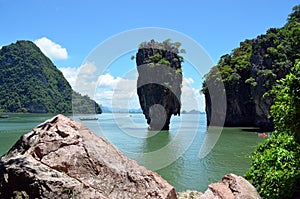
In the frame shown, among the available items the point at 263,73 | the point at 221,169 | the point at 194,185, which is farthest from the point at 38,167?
the point at 263,73

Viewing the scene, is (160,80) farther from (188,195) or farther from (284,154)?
(284,154)

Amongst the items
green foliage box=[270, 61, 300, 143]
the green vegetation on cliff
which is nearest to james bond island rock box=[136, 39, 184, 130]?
green foliage box=[270, 61, 300, 143]

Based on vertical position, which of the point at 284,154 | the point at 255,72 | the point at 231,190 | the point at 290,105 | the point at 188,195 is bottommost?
the point at 188,195

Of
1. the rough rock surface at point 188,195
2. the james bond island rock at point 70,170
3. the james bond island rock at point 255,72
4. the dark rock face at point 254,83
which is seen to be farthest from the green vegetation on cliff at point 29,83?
the james bond island rock at point 70,170

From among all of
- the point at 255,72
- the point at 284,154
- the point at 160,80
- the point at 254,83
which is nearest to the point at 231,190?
the point at 284,154

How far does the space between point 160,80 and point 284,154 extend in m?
29.5

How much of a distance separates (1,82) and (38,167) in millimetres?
105446

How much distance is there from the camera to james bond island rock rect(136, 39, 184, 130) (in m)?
33.4

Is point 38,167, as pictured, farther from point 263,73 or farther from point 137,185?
point 263,73

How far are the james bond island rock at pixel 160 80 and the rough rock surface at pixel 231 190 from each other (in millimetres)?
29651

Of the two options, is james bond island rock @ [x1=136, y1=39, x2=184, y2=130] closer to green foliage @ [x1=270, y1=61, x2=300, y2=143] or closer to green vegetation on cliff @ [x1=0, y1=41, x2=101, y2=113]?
green foliage @ [x1=270, y1=61, x2=300, y2=143]

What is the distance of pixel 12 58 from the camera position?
339ft

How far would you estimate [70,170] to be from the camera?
3375 millimetres

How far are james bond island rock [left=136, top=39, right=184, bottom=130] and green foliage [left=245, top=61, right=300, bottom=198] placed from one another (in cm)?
2838
